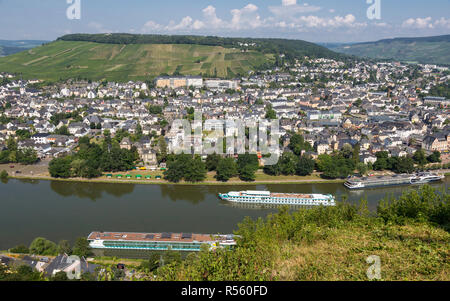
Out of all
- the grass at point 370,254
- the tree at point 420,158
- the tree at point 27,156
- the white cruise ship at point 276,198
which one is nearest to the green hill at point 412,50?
the tree at point 420,158

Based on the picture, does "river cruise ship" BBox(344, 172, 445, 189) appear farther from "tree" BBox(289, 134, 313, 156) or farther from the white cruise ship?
"tree" BBox(289, 134, 313, 156)

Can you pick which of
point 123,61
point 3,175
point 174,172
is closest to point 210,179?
point 174,172

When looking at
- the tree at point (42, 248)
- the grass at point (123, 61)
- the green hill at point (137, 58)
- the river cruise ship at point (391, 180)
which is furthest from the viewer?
the green hill at point (137, 58)

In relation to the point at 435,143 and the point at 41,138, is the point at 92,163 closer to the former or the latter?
the point at 41,138

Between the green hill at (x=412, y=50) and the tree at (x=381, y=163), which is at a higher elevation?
the green hill at (x=412, y=50)

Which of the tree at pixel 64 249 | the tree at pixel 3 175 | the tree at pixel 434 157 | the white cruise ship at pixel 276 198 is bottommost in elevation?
the tree at pixel 64 249

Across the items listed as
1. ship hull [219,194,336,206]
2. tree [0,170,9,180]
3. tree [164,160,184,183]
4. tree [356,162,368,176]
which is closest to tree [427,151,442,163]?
tree [356,162,368,176]

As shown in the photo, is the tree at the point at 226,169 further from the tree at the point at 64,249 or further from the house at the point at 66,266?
the house at the point at 66,266
